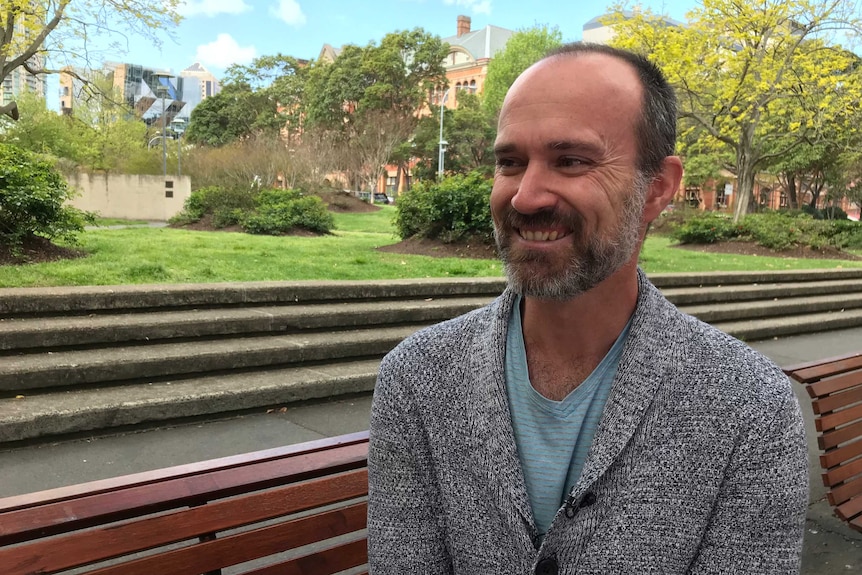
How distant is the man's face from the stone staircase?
12.8ft

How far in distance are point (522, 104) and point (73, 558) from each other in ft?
4.07

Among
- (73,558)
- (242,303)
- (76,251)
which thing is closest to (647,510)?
(73,558)

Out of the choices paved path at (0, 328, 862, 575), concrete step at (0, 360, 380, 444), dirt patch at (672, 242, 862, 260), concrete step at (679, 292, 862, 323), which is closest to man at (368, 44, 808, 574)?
paved path at (0, 328, 862, 575)

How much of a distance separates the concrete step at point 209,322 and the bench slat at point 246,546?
402cm

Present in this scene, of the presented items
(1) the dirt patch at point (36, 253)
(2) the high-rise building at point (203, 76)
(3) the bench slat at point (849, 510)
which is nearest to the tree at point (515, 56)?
(1) the dirt patch at point (36, 253)

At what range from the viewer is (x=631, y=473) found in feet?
3.95

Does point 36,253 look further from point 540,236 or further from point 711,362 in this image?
point 711,362

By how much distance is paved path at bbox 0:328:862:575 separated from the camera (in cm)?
341

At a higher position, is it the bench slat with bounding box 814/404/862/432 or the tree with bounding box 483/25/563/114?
the tree with bounding box 483/25/563/114

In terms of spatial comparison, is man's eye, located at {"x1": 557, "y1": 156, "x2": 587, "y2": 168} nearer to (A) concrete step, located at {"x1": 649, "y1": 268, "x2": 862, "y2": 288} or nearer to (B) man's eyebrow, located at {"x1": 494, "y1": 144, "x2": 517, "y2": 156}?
(B) man's eyebrow, located at {"x1": 494, "y1": 144, "x2": 517, "y2": 156}

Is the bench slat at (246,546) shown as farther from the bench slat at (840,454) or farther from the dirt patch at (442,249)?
the dirt patch at (442,249)

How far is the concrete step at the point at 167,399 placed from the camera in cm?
423

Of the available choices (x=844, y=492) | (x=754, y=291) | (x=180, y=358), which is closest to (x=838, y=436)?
(x=844, y=492)

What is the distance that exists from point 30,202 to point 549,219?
8.71 metres
